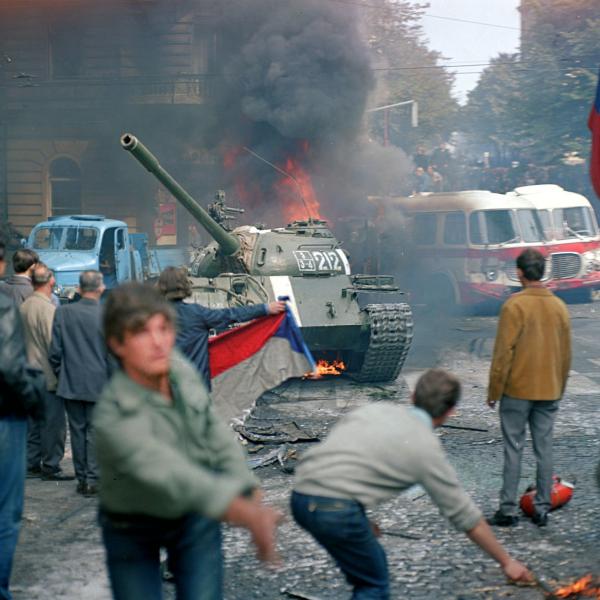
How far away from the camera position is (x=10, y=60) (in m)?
32.8

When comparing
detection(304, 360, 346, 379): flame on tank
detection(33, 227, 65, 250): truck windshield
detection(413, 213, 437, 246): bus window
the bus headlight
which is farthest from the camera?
detection(413, 213, 437, 246): bus window

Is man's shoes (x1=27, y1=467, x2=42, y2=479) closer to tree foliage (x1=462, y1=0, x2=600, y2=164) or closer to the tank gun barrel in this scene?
the tank gun barrel

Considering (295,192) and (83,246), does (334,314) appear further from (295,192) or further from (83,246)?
(295,192)

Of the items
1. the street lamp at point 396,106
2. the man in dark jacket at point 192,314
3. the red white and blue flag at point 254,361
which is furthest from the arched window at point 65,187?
the man in dark jacket at point 192,314

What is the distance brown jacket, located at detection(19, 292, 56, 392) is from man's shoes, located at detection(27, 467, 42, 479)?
79 centimetres

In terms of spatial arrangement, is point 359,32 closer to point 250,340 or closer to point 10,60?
point 10,60

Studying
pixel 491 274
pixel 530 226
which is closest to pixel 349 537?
pixel 491 274

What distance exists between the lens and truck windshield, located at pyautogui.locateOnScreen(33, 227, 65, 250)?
A: 62.2ft

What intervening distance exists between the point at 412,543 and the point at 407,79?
40588mm

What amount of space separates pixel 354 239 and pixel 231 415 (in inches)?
613

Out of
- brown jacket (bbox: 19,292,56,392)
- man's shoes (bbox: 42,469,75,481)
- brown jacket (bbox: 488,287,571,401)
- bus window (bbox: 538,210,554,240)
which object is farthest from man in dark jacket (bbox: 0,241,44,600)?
bus window (bbox: 538,210,554,240)

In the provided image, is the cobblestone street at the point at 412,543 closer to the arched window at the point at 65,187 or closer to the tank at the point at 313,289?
the tank at the point at 313,289

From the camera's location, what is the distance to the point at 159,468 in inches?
117

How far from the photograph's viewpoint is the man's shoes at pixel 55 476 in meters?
7.97
